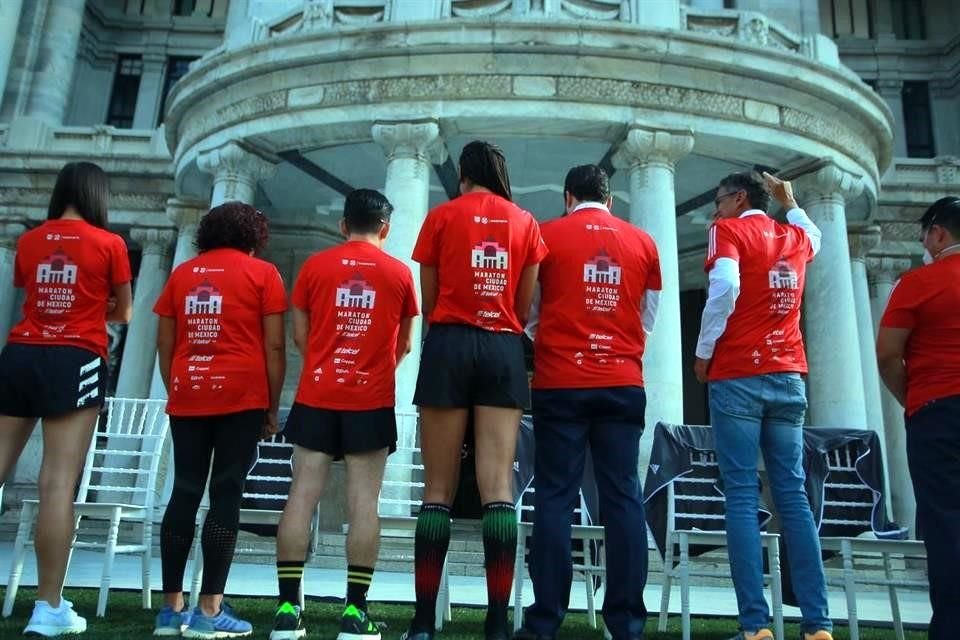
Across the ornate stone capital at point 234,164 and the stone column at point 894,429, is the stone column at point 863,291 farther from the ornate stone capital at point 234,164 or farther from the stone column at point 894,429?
the ornate stone capital at point 234,164

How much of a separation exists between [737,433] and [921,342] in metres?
1.05

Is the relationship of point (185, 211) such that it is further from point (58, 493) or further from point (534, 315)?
point (534, 315)

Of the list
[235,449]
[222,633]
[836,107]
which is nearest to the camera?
[222,633]

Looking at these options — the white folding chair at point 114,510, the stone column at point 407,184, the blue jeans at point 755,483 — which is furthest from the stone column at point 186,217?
the blue jeans at point 755,483

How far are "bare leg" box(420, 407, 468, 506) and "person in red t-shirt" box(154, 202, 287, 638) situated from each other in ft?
3.81

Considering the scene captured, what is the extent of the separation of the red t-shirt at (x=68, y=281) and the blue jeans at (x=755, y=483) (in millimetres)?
3658

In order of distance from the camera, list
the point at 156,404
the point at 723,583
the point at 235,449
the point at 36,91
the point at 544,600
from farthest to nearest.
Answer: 1. the point at 36,91
2. the point at 723,583
3. the point at 156,404
4. the point at 235,449
5. the point at 544,600

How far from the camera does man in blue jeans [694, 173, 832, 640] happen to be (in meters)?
4.48

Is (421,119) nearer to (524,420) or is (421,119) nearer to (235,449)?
(524,420)

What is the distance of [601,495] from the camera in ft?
14.2

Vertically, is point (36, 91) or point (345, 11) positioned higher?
point (36, 91)

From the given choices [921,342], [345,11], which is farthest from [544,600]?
[345,11]

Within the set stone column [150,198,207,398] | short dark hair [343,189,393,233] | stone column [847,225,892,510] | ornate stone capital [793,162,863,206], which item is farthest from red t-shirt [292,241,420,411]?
stone column [847,225,892,510]

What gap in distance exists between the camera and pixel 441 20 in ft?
39.7
